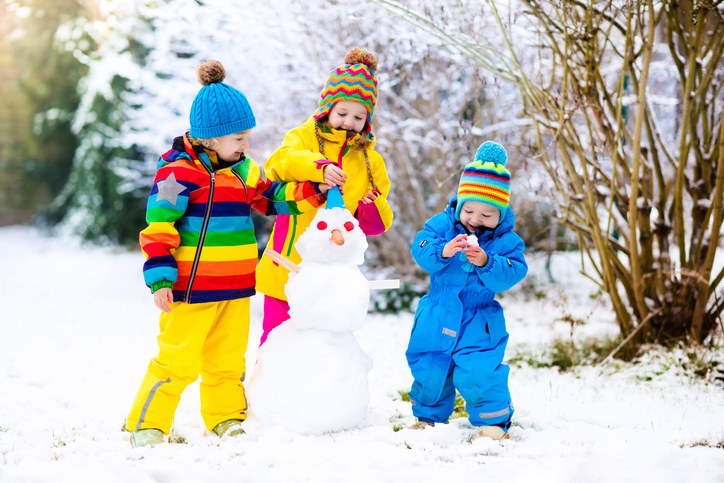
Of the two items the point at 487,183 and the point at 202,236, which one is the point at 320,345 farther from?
the point at 487,183

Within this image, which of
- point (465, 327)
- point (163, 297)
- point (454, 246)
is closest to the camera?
point (163, 297)

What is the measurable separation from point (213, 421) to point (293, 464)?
653 mm

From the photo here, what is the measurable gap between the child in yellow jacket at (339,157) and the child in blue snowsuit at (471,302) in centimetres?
39

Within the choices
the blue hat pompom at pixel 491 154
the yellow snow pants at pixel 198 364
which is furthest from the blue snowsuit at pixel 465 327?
the yellow snow pants at pixel 198 364

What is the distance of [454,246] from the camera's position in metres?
2.51

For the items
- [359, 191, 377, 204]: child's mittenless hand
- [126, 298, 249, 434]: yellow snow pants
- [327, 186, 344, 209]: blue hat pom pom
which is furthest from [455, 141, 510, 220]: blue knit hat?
[126, 298, 249, 434]: yellow snow pants

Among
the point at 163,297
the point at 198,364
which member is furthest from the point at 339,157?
the point at 198,364

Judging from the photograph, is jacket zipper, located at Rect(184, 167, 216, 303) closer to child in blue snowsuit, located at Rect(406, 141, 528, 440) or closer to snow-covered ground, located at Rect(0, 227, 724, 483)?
snow-covered ground, located at Rect(0, 227, 724, 483)

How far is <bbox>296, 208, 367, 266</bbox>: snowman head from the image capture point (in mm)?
2564

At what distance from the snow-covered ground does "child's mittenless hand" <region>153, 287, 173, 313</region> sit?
55 centimetres

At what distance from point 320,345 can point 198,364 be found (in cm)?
52

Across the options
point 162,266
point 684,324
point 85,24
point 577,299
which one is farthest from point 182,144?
point 85,24

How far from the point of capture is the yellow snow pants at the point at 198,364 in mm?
2525

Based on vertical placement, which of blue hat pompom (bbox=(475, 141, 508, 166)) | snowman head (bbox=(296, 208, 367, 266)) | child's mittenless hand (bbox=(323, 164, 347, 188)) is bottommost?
snowman head (bbox=(296, 208, 367, 266))
